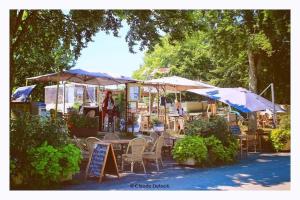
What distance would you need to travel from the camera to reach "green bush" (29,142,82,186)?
7.97 meters

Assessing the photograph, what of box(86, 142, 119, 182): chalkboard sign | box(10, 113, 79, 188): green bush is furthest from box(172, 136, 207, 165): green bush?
box(10, 113, 79, 188): green bush

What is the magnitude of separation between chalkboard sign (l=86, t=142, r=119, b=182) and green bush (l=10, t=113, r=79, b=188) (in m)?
0.54

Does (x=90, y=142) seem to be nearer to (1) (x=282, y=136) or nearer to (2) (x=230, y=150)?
(2) (x=230, y=150)

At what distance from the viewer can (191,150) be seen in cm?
1056

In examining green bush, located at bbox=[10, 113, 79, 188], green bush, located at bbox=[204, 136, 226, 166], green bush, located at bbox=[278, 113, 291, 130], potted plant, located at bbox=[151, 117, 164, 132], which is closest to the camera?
green bush, located at bbox=[10, 113, 79, 188]

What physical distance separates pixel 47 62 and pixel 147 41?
4.94m

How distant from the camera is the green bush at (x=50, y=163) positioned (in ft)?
26.2

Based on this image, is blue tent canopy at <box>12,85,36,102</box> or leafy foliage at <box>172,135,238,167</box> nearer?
leafy foliage at <box>172,135,238,167</box>

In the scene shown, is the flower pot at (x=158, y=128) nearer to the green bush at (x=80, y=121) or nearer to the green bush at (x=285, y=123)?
the green bush at (x=80, y=121)

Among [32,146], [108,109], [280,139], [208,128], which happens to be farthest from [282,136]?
[32,146]

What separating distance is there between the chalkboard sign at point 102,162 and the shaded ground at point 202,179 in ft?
0.63

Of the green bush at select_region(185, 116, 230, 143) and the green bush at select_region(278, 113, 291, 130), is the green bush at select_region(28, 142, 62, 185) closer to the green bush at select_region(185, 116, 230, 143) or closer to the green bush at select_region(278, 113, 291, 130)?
the green bush at select_region(185, 116, 230, 143)
